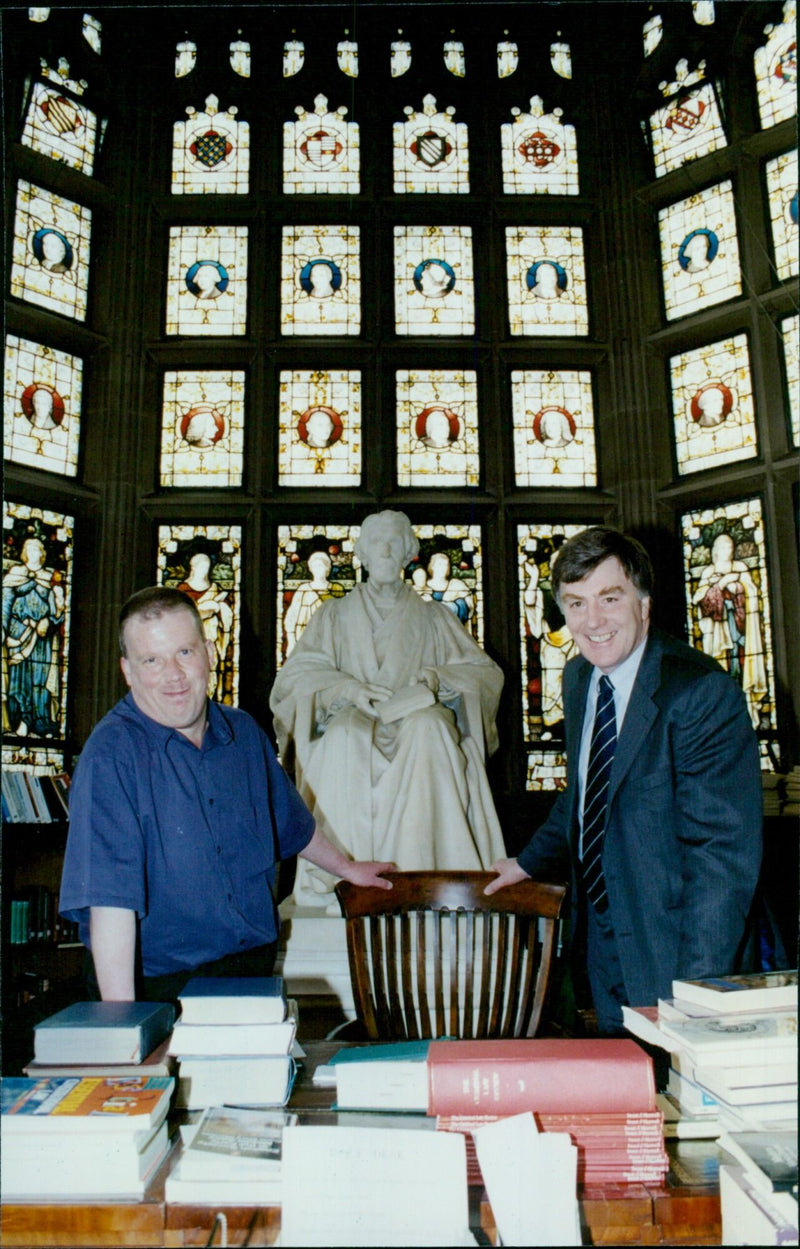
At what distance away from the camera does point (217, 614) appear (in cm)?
529

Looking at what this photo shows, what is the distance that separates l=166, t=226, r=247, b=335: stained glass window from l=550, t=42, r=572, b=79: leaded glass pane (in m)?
2.17

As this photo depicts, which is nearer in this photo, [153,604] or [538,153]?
[153,604]

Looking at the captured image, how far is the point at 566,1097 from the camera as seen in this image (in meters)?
0.91

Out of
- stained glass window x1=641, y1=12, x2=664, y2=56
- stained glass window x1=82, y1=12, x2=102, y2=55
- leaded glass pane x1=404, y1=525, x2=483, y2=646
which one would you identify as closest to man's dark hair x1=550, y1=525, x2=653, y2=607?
leaded glass pane x1=404, y1=525, x2=483, y2=646

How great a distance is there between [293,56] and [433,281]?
177 centimetres

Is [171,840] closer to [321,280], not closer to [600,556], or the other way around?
[600,556]

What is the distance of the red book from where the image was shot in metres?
0.91

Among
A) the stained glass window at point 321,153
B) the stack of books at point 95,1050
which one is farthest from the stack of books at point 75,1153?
the stained glass window at point 321,153

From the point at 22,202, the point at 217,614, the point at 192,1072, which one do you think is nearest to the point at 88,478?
the point at 217,614

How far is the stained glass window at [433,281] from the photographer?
581 cm

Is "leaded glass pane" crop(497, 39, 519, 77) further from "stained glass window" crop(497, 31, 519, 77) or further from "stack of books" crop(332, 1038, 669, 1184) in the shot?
"stack of books" crop(332, 1038, 669, 1184)

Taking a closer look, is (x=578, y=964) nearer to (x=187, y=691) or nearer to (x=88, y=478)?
(x=187, y=691)

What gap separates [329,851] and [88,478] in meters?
4.08

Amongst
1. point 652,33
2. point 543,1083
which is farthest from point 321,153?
point 543,1083
